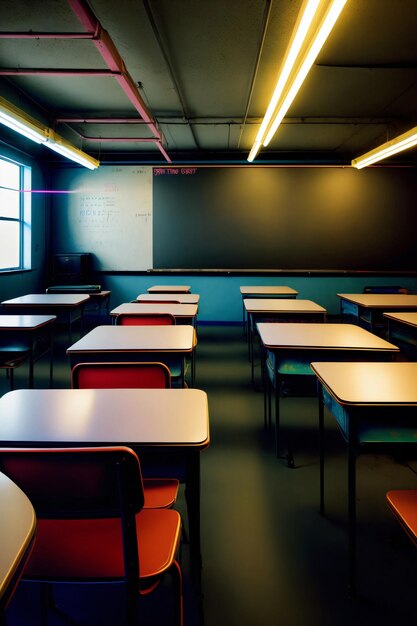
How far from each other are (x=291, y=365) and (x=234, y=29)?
8.88ft

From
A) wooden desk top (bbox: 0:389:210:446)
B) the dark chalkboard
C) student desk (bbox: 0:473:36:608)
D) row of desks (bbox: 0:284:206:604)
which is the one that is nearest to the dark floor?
row of desks (bbox: 0:284:206:604)

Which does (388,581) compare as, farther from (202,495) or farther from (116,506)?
(116,506)

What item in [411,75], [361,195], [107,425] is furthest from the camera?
[361,195]

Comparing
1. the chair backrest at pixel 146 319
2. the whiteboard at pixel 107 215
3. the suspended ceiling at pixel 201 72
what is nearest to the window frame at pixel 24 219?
the suspended ceiling at pixel 201 72

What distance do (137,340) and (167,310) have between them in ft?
3.75

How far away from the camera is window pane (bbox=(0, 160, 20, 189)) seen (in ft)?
18.9

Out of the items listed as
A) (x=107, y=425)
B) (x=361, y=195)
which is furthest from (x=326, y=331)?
(x=361, y=195)

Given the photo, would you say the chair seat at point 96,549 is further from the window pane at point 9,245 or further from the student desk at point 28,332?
the window pane at point 9,245

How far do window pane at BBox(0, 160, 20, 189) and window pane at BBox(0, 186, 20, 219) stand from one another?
9 centimetres

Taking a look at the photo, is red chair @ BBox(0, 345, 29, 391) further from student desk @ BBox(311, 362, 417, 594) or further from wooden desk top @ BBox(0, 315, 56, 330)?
student desk @ BBox(311, 362, 417, 594)

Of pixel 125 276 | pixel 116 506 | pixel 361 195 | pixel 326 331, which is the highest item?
pixel 361 195

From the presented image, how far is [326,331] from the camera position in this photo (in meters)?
2.76

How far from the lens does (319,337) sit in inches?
101

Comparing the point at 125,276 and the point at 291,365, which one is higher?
the point at 125,276
